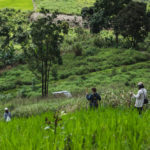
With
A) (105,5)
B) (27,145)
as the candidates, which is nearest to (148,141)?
(27,145)

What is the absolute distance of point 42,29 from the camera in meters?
16.1

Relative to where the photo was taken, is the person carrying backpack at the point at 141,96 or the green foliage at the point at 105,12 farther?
the green foliage at the point at 105,12

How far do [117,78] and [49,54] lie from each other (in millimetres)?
7668

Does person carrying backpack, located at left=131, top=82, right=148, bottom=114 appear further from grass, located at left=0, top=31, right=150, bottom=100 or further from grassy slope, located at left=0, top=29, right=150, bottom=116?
grass, located at left=0, top=31, right=150, bottom=100

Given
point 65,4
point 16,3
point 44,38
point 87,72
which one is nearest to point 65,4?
point 65,4

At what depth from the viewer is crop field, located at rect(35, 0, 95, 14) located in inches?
2809

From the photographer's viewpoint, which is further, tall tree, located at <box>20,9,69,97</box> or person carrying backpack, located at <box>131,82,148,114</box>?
tall tree, located at <box>20,9,69,97</box>

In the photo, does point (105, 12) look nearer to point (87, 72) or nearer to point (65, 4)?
point (87, 72)

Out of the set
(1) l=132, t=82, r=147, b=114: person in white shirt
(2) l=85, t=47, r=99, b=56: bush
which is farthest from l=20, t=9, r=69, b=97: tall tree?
(2) l=85, t=47, r=99, b=56: bush

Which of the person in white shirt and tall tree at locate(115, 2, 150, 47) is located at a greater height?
tall tree at locate(115, 2, 150, 47)

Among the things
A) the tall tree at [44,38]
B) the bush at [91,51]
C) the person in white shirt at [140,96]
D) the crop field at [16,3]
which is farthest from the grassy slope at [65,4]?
the person in white shirt at [140,96]

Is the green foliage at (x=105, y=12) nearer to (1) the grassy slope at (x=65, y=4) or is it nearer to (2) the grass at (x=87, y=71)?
(2) the grass at (x=87, y=71)

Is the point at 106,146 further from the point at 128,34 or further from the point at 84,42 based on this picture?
the point at 84,42

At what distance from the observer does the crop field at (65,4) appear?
71.3 metres
